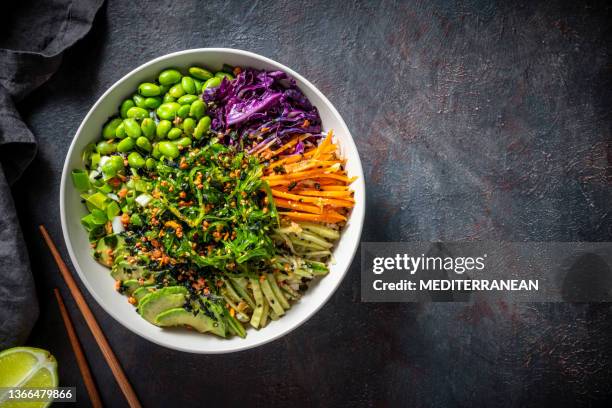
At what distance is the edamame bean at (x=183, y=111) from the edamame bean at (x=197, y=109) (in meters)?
0.02

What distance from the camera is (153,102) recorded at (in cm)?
245

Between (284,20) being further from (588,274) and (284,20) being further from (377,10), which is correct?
(588,274)

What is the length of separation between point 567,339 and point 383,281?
1.02m

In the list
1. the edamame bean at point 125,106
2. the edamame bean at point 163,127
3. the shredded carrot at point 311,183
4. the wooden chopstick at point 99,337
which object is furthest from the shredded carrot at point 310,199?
the wooden chopstick at point 99,337

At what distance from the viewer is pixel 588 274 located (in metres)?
2.89

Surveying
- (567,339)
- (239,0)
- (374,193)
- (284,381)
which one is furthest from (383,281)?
(239,0)

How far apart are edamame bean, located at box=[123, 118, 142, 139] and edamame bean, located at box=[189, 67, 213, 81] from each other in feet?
1.13

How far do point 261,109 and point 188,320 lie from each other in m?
0.98

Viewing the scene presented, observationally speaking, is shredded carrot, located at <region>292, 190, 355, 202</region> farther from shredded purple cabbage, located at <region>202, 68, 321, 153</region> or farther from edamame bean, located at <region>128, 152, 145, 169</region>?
edamame bean, located at <region>128, 152, 145, 169</region>

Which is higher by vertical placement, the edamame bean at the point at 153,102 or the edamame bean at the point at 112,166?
the edamame bean at the point at 153,102

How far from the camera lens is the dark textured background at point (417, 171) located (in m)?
2.80

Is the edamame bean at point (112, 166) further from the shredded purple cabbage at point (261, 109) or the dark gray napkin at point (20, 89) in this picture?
the dark gray napkin at point (20, 89)

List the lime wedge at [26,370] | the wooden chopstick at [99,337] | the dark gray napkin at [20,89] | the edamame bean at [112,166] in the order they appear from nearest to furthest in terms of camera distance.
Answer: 1. the edamame bean at [112,166]
2. the lime wedge at [26,370]
3. the dark gray napkin at [20,89]
4. the wooden chopstick at [99,337]

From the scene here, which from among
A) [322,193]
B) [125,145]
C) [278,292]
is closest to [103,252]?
[125,145]
